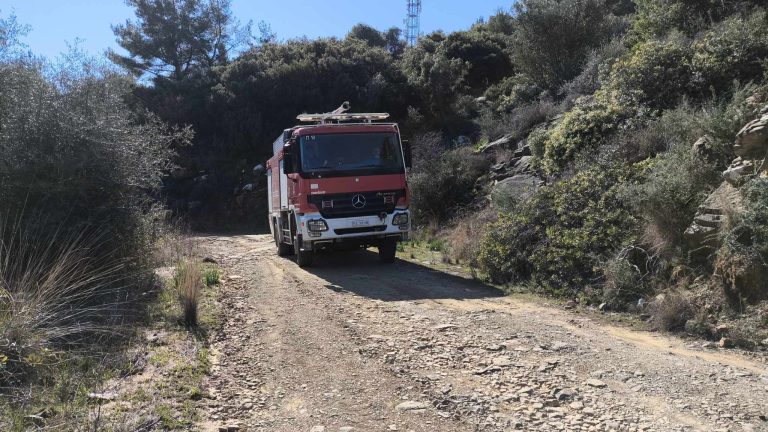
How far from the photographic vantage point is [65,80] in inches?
360

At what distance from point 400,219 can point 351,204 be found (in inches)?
44.9

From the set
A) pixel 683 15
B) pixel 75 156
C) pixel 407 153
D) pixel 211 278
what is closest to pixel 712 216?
pixel 407 153

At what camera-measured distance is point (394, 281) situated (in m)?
10.3

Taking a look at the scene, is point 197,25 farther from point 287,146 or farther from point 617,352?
point 617,352

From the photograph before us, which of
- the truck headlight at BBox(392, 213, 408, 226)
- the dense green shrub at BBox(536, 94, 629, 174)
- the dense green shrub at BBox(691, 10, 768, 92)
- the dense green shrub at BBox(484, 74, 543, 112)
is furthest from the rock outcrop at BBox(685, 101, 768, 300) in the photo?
the dense green shrub at BBox(484, 74, 543, 112)

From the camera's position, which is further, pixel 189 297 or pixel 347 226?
pixel 347 226

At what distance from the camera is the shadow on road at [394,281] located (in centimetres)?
902

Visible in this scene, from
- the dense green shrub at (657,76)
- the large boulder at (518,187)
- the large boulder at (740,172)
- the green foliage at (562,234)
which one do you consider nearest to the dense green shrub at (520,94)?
the large boulder at (518,187)

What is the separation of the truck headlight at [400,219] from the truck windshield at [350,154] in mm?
932

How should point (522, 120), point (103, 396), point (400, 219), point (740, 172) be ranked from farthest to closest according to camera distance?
point (522, 120) < point (400, 219) < point (740, 172) < point (103, 396)

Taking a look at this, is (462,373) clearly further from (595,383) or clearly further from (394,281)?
(394,281)

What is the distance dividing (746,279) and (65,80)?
10.4 m

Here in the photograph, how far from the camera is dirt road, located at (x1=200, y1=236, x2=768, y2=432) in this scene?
13.9 feet

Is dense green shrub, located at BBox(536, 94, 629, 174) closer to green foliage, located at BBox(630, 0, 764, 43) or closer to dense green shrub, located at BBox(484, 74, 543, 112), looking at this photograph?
green foliage, located at BBox(630, 0, 764, 43)
